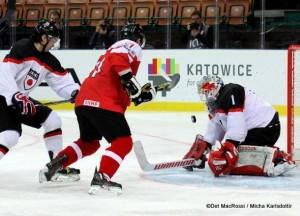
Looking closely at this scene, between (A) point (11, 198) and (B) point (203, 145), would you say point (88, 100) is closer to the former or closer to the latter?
(A) point (11, 198)

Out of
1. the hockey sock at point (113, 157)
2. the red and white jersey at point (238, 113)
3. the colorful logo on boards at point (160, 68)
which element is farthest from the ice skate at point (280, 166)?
the colorful logo on boards at point (160, 68)

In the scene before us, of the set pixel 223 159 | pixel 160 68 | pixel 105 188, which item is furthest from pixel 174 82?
pixel 160 68

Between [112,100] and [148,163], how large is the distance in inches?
26.9

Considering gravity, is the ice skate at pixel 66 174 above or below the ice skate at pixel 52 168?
below

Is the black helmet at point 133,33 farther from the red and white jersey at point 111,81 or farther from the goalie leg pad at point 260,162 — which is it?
the goalie leg pad at point 260,162

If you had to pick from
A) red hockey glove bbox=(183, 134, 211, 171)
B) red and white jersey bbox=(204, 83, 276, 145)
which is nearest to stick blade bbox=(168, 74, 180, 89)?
red and white jersey bbox=(204, 83, 276, 145)

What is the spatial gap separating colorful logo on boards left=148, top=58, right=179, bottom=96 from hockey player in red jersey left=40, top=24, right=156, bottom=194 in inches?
242

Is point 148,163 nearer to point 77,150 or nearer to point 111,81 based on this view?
point 77,150

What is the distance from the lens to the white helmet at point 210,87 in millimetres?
5160

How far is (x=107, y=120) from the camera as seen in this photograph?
4.47 meters

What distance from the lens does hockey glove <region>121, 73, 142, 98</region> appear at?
4418mm

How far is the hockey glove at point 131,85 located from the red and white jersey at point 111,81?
0.17 feet

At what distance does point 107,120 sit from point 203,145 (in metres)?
1.16

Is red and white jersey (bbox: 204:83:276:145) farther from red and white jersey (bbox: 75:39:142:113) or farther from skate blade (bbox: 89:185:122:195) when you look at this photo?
skate blade (bbox: 89:185:122:195)
